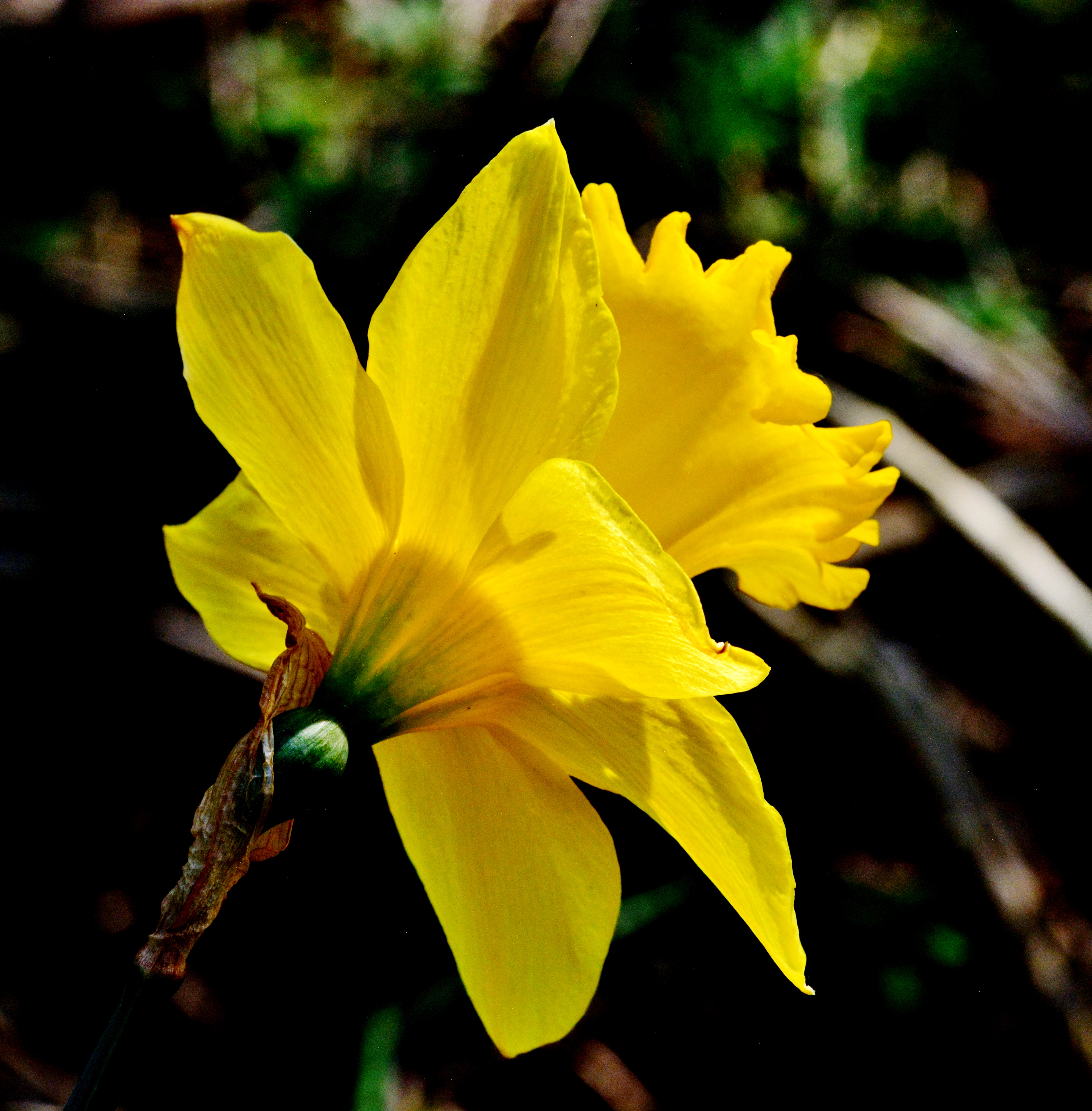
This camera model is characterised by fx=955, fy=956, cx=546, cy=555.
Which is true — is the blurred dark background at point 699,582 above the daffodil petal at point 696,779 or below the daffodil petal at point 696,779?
below

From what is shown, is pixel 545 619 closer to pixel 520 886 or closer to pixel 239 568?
pixel 520 886

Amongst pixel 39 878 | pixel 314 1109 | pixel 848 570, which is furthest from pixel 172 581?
pixel 848 570

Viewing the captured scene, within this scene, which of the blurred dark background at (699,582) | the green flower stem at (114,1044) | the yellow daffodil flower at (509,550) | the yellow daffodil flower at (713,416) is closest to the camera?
the green flower stem at (114,1044)

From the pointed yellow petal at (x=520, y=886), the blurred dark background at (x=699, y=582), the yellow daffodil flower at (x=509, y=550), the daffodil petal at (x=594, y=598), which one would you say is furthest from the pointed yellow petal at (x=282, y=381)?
the blurred dark background at (x=699, y=582)

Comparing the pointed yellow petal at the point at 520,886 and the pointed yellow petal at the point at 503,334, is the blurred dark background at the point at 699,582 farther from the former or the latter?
the pointed yellow petal at the point at 503,334

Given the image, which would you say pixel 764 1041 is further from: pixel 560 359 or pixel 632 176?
pixel 632 176

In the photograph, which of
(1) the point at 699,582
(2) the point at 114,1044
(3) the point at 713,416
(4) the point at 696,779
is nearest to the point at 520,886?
(4) the point at 696,779

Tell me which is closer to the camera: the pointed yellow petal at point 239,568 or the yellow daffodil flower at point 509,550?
the yellow daffodil flower at point 509,550
